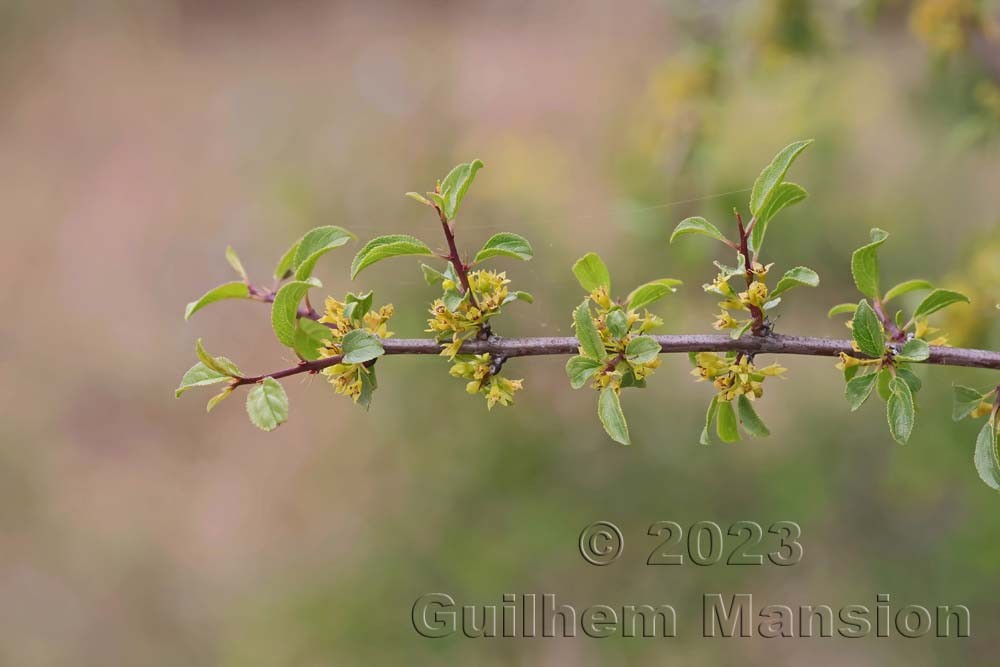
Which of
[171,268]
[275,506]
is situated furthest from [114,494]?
[171,268]

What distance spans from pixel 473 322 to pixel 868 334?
0.68ft

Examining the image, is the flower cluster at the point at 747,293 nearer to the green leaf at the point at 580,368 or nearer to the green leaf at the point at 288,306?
the green leaf at the point at 580,368

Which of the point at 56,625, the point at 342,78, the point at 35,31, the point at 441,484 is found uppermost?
the point at 35,31

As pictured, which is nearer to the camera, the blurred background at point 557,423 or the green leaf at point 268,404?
the green leaf at point 268,404

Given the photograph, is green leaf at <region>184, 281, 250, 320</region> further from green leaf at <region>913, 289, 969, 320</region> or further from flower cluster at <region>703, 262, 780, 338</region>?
green leaf at <region>913, 289, 969, 320</region>

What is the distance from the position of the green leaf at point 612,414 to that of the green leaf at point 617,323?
0.10 feet

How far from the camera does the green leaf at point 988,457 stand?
435 millimetres

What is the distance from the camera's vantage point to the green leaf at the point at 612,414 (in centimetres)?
43

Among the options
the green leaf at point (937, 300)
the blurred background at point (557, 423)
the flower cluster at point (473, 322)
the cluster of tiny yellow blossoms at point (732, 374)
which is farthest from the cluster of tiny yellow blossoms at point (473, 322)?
the blurred background at point (557, 423)

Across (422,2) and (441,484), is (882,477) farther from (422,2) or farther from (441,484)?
(422,2)

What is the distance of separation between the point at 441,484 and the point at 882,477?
728mm

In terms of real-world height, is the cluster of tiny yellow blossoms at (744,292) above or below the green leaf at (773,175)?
below

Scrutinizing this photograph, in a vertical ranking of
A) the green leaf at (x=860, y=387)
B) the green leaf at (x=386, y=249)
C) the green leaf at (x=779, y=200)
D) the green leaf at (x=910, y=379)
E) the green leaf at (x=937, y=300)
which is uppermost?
the green leaf at (x=779, y=200)

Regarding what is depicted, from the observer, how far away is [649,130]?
1.18 meters
